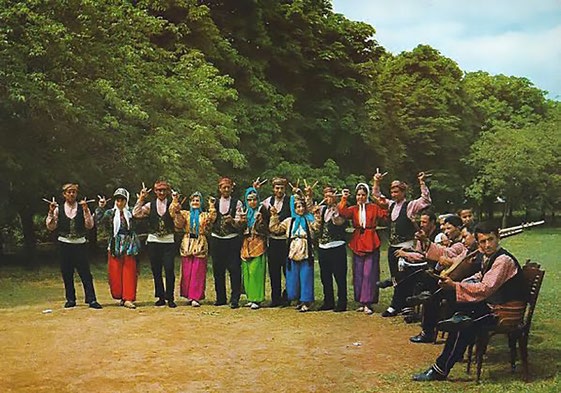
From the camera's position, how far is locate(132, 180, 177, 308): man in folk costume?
716cm

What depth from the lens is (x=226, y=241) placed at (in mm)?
7211

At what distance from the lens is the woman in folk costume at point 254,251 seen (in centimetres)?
710

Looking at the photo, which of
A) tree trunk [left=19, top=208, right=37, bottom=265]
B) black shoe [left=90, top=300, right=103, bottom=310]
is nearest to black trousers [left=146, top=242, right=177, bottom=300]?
black shoe [left=90, top=300, right=103, bottom=310]

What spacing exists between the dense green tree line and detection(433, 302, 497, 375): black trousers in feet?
21.3

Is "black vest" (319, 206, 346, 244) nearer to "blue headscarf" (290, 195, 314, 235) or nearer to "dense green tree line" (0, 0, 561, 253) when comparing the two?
"blue headscarf" (290, 195, 314, 235)

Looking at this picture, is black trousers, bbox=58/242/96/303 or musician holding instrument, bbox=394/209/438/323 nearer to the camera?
musician holding instrument, bbox=394/209/438/323

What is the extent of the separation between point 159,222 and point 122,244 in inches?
16.3

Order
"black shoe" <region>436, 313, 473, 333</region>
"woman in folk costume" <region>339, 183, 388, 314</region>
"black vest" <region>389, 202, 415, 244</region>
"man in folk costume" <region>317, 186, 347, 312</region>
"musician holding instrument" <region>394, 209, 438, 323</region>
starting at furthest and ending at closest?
"man in folk costume" <region>317, 186, 347, 312</region>
"woman in folk costume" <region>339, 183, 388, 314</region>
"black vest" <region>389, 202, 415, 244</region>
"musician holding instrument" <region>394, 209, 438, 323</region>
"black shoe" <region>436, 313, 473, 333</region>

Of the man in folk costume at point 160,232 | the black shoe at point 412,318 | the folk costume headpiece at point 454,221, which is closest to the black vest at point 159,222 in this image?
the man in folk costume at point 160,232

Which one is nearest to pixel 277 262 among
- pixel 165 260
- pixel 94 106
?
pixel 165 260

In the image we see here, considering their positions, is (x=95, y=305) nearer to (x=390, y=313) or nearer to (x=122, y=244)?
(x=122, y=244)

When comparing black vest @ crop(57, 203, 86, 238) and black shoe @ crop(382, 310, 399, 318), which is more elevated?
black vest @ crop(57, 203, 86, 238)

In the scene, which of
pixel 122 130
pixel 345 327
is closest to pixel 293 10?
pixel 122 130

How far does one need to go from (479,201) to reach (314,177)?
2899mm
